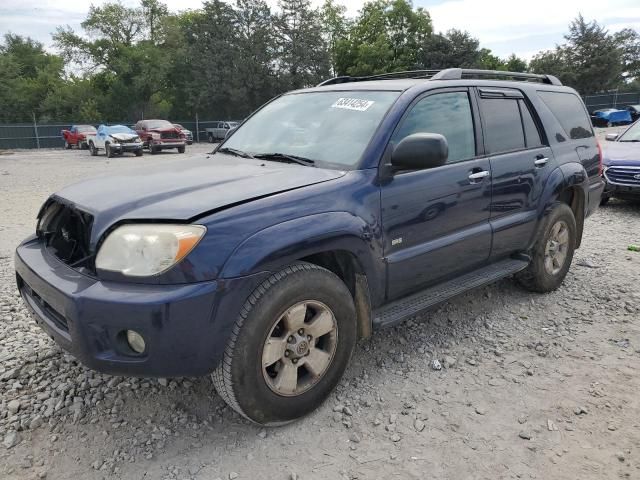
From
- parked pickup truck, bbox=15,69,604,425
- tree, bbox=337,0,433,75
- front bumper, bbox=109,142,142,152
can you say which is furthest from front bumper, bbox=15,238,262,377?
tree, bbox=337,0,433,75

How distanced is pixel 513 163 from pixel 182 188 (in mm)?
2470

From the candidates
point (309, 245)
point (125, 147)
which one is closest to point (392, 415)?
point (309, 245)

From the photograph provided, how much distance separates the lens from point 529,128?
4.10m

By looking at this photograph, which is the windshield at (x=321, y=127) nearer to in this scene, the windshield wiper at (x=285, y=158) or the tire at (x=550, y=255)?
the windshield wiper at (x=285, y=158)

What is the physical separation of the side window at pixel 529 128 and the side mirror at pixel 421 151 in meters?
1.62

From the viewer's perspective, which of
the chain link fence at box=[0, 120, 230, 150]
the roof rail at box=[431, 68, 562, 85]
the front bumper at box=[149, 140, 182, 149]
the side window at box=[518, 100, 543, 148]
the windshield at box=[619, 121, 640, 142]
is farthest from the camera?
the chain link fence at box=[0, 120, 230, 150]

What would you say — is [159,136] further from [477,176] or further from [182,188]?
[182,188]

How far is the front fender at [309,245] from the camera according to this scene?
2.29 m

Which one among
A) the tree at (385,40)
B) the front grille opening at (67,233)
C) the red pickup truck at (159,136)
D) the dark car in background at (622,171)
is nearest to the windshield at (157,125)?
the red pickup truck at (159,136)

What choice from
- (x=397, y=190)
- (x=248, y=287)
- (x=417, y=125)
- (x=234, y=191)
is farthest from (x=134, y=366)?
(x=417, y=125)

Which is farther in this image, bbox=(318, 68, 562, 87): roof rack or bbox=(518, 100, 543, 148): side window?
bbox=(518, 100, 543, 148): side window

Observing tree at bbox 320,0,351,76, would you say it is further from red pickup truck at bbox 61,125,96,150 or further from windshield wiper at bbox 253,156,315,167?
windshield wiper at bbox 253,156,315,167

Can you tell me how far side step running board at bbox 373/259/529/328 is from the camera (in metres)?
2.97

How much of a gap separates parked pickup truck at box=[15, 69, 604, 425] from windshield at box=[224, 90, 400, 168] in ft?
0.04
